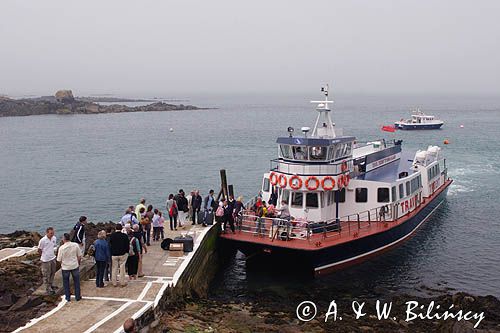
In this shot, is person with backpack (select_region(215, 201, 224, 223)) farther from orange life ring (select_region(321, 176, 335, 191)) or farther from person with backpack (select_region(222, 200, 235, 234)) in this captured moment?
orange life ring (select_region(321, 176, 335, 191))

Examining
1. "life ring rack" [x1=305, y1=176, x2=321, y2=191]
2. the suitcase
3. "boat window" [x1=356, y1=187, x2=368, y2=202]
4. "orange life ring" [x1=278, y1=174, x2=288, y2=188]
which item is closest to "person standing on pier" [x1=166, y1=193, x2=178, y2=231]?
the suitcase

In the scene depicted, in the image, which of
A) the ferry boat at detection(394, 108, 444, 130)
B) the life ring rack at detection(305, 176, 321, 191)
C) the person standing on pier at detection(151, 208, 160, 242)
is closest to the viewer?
the person standing on pier at detection(151, 208, 160, 242)

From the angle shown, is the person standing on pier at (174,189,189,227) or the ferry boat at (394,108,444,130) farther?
the ferry boat at (394,108,444,130)

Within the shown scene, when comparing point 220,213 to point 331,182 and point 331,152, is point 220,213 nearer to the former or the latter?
point 331,182

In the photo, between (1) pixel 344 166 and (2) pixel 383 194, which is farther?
(2) pixel 383 194

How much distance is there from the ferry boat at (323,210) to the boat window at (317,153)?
0.04 m

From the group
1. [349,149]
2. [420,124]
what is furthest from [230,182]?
[420,124]

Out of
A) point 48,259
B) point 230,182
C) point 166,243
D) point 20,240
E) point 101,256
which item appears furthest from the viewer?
point 230,182

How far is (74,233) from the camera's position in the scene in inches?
620

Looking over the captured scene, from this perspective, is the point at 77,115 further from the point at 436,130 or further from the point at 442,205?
the point at 442,205

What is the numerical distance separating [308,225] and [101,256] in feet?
29.5

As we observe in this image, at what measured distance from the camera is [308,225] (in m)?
20.8

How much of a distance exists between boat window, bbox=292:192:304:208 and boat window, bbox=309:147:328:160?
1.62 meters

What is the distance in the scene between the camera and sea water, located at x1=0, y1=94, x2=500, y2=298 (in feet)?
70.4
